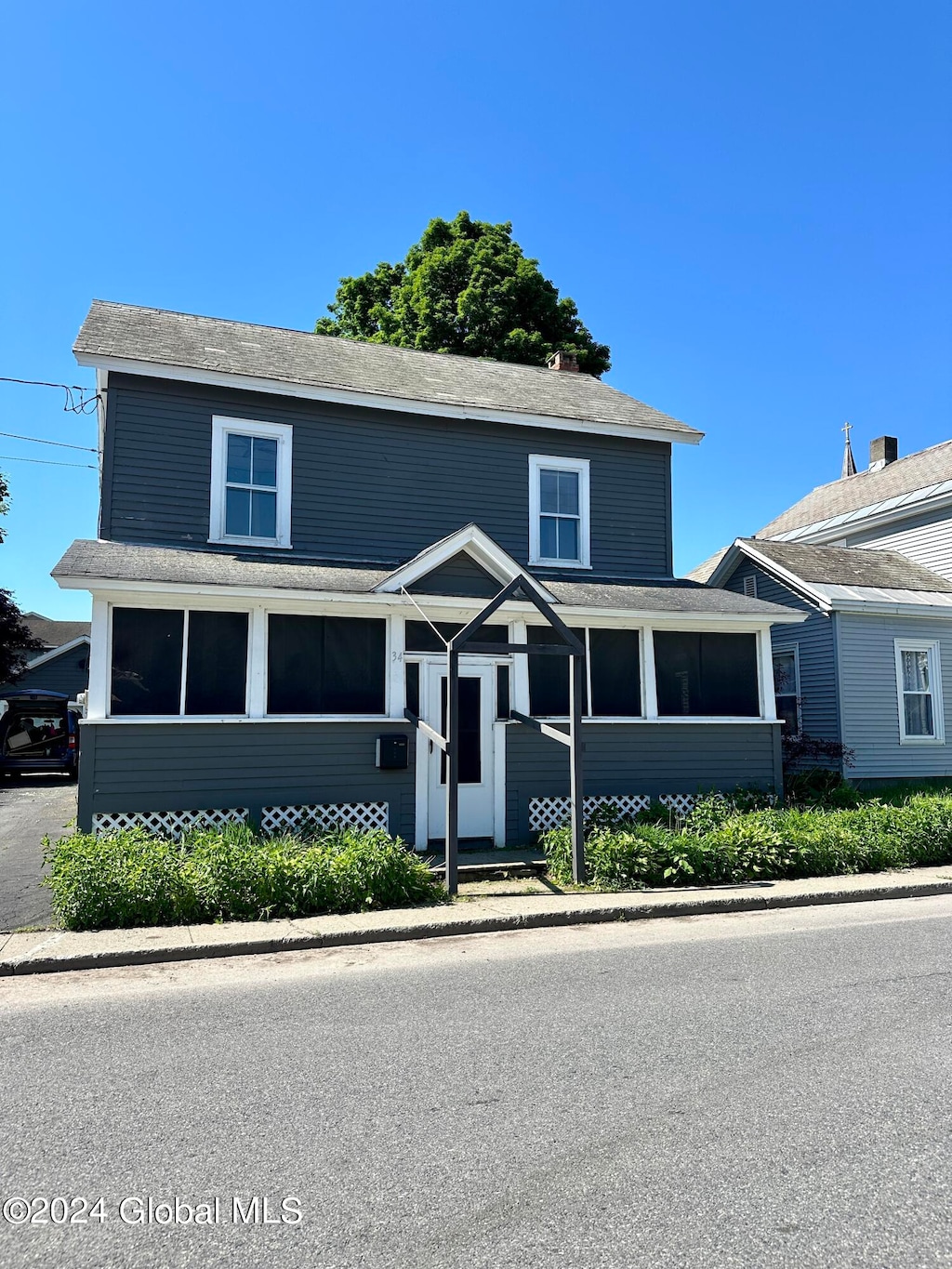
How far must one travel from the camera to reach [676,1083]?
4488 mm

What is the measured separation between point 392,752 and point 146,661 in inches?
121

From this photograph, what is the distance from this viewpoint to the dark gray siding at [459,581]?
455 inches

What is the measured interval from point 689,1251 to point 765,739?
11009 millimetres

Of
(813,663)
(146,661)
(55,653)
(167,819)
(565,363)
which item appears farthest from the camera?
(55,653)

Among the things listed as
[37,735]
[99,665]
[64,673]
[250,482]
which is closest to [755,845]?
[99,665]

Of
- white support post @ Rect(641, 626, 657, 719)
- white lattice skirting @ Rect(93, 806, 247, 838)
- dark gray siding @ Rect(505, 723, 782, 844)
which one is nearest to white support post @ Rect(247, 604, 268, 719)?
white lattice skirting @ Rect(93, 806, 247, 838)

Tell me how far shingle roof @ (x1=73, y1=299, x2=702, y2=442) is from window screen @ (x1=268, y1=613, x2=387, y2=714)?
4.13m

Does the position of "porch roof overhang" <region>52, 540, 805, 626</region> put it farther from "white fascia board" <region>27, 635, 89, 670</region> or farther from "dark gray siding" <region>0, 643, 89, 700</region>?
"dark gray siding" <region>0, 643, 89, 700</region>

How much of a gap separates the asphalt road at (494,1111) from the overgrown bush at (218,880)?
1.21 meters

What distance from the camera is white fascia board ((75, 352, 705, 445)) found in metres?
12.5

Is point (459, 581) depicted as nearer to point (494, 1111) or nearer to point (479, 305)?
point (494, 1111)

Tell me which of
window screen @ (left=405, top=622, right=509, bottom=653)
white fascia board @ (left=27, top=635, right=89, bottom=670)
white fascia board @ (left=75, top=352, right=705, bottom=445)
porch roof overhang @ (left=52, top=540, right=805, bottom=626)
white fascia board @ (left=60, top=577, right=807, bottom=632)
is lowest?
window screen @ (left=405, top=622, right=509, bottom=653)

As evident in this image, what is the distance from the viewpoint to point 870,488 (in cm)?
2462

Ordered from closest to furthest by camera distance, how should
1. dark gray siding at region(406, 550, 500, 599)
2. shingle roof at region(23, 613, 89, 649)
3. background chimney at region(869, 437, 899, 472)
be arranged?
dark gray siding at region(406, 550, 500, 599)
background chimney at region(869, 437, 899, 472)
shingle roof at region(23, 613, 89, 649)
